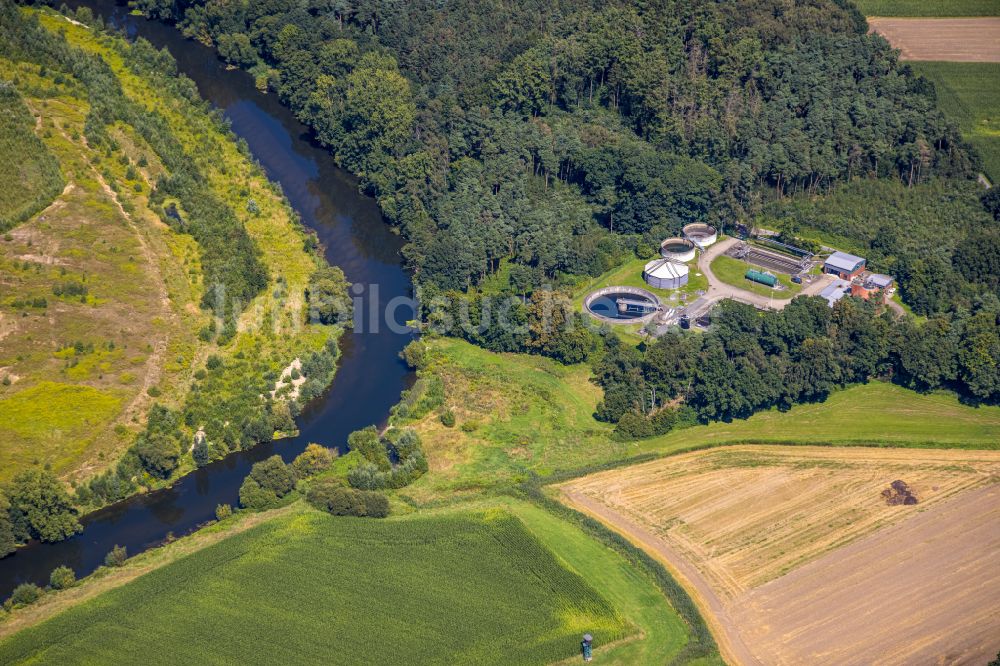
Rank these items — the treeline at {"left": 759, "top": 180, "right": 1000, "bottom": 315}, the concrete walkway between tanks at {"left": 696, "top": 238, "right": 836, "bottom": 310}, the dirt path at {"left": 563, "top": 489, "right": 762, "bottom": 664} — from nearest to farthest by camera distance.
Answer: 1. the dirt path at {"left": 563, "top": 489, "right": 762, "bottom": 664}
2. the treeline at {"left": 759, "top": 180, "right": 1000, "bottom": 315}
3. the concrete walkway between tanks at {"left": 696, "top": 238, "right": 836, "bottom": 310}

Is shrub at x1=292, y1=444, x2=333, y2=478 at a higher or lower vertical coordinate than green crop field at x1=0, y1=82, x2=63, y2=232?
lower

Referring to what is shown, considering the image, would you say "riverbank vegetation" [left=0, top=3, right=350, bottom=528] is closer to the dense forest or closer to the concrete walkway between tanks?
the dense forest

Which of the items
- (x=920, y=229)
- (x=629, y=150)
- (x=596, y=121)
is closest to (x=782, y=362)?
(x=920, y=229)

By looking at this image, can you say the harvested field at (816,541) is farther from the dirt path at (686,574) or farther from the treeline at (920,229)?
the treeline at (920,229)

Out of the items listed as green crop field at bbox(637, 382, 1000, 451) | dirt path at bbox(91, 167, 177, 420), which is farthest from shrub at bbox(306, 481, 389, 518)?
green crop field at bbox(637, 382, 1000, 451)

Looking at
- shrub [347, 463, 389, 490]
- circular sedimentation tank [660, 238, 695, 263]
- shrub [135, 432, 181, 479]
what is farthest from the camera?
circular sedimentation tank [660, 238, 695, 263]

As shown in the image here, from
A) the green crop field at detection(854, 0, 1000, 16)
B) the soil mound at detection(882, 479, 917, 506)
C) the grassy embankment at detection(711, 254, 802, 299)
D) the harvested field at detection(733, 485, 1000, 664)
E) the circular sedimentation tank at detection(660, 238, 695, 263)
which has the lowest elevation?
the harvested field at detection(733, 485, 1000, 664)
